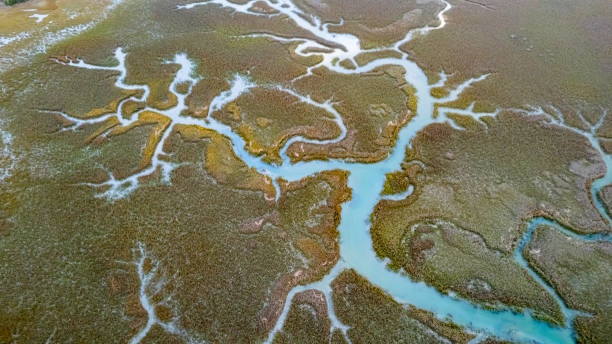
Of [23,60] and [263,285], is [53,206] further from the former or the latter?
[23,60]

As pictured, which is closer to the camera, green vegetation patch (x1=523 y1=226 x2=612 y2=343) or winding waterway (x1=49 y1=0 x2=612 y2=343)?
green vegetation patch (x1=523 y1=226 x2=612 y2=343)

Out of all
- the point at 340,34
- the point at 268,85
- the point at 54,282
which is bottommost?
the point at 54,282

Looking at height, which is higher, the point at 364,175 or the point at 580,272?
the point at 364,175

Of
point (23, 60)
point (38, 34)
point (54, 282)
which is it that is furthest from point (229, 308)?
point (38, 34)

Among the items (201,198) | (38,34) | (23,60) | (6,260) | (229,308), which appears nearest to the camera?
(229,308)

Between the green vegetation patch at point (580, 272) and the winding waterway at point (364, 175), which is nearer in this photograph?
the green vegetation patch at point (580, 272)

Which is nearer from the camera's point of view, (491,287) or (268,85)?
(491,287)

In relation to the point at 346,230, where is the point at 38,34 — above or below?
above

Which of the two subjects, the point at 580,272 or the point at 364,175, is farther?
the point at 364,175
